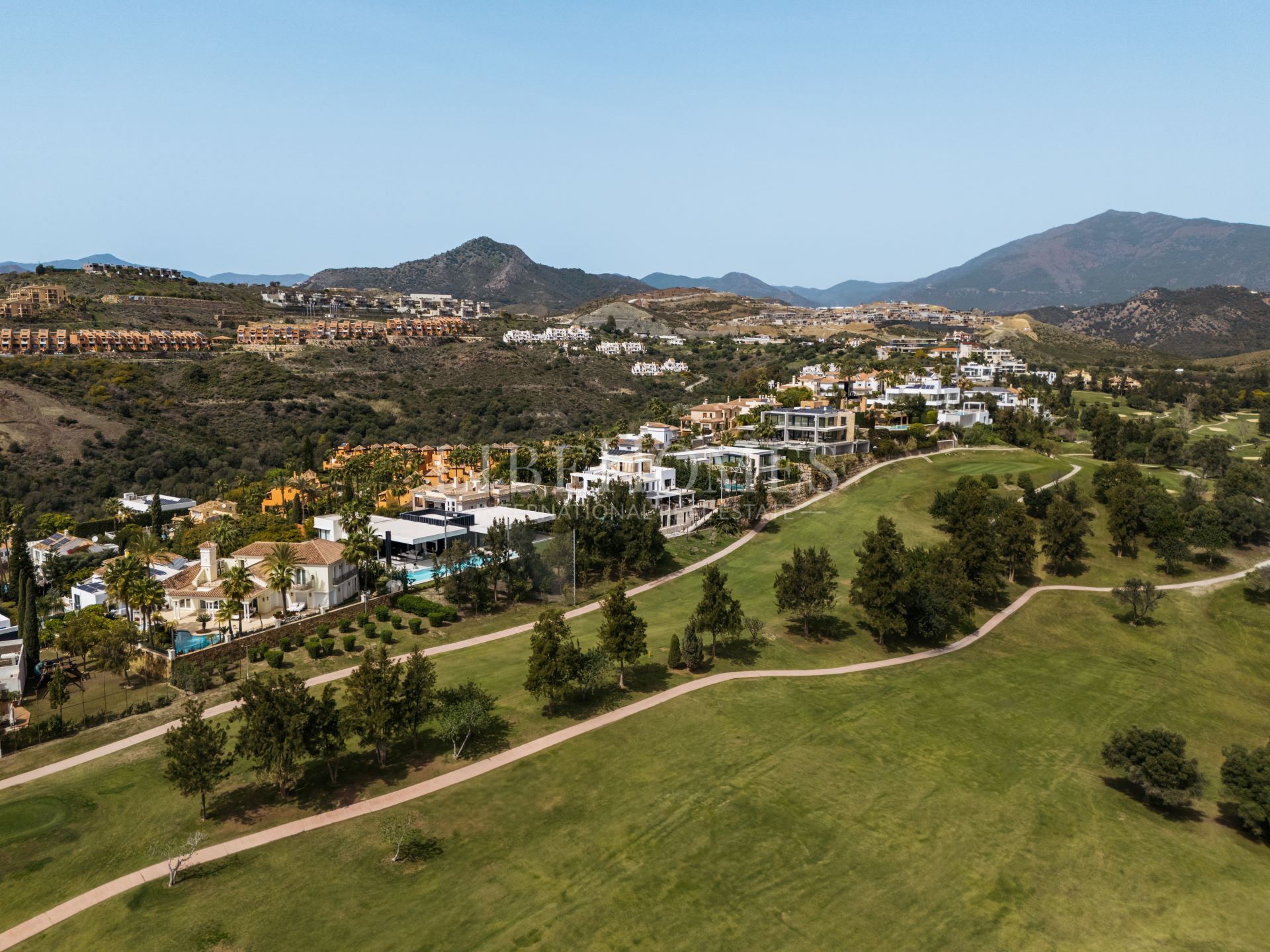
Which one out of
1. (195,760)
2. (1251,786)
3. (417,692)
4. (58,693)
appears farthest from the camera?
(58,693)

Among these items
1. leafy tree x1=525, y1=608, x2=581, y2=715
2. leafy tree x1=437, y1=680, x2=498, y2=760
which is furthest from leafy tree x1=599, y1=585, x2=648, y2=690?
leafy tree x1=437, y1=680, x2=498, y2=760

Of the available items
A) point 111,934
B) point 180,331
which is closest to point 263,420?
point 180,331

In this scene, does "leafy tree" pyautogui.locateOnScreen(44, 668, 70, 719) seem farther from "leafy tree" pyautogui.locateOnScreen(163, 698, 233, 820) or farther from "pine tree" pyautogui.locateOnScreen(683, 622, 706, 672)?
"pine tree" pyautogui.locateOnScreen(683, 622, 706, 672)

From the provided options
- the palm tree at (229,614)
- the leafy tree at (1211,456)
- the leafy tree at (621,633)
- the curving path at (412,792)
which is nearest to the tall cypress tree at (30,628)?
the palm tree at (229,614)

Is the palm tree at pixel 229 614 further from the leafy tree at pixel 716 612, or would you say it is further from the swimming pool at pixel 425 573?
the leafy tree at pixel 716 612

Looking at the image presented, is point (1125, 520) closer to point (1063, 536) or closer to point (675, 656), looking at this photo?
point (1063, 536)

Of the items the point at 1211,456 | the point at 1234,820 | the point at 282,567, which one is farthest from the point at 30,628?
the point at 1211,456
